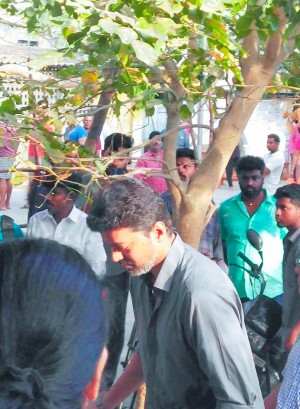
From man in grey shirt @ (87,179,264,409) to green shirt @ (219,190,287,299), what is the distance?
2.67 m

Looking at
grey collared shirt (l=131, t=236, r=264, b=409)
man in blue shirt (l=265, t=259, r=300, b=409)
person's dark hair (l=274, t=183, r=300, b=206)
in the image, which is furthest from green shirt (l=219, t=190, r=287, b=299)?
man in blue shirt (l=265, t=259, r=300, b=409)

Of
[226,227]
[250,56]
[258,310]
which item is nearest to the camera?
[250,56]

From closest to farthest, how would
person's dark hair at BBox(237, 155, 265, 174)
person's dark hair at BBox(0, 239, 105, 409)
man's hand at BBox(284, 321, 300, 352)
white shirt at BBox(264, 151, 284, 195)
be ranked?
1. person's dark hair at BBox(0, 239, 105, 409)
2. man's hand at BBox(284, 321, 300, 352)
3. person's dark hair at BBox(237, 155, 265, 174)
4. white shirt at BBox(264, 151, 284, 195)

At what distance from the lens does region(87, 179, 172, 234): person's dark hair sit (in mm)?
3227

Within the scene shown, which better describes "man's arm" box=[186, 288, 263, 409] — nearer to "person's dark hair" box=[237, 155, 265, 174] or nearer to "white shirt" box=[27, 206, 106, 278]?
"white shirt" box=[27, 206, 106, 278]

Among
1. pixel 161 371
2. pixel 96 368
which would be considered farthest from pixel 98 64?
pixel 96 368

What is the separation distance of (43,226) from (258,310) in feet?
5.08

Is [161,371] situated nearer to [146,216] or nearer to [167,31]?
[146,216]

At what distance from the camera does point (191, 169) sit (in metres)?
6.49

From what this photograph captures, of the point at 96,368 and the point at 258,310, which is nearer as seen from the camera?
the point at 96,368

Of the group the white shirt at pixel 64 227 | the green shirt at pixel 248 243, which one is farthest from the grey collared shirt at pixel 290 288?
the white shirt at pixel 64 227

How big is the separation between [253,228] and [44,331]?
477cm

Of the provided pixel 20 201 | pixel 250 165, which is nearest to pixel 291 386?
pixel 250 165

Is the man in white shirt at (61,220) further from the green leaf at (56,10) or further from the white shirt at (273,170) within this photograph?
the white shirt at (273,170)
